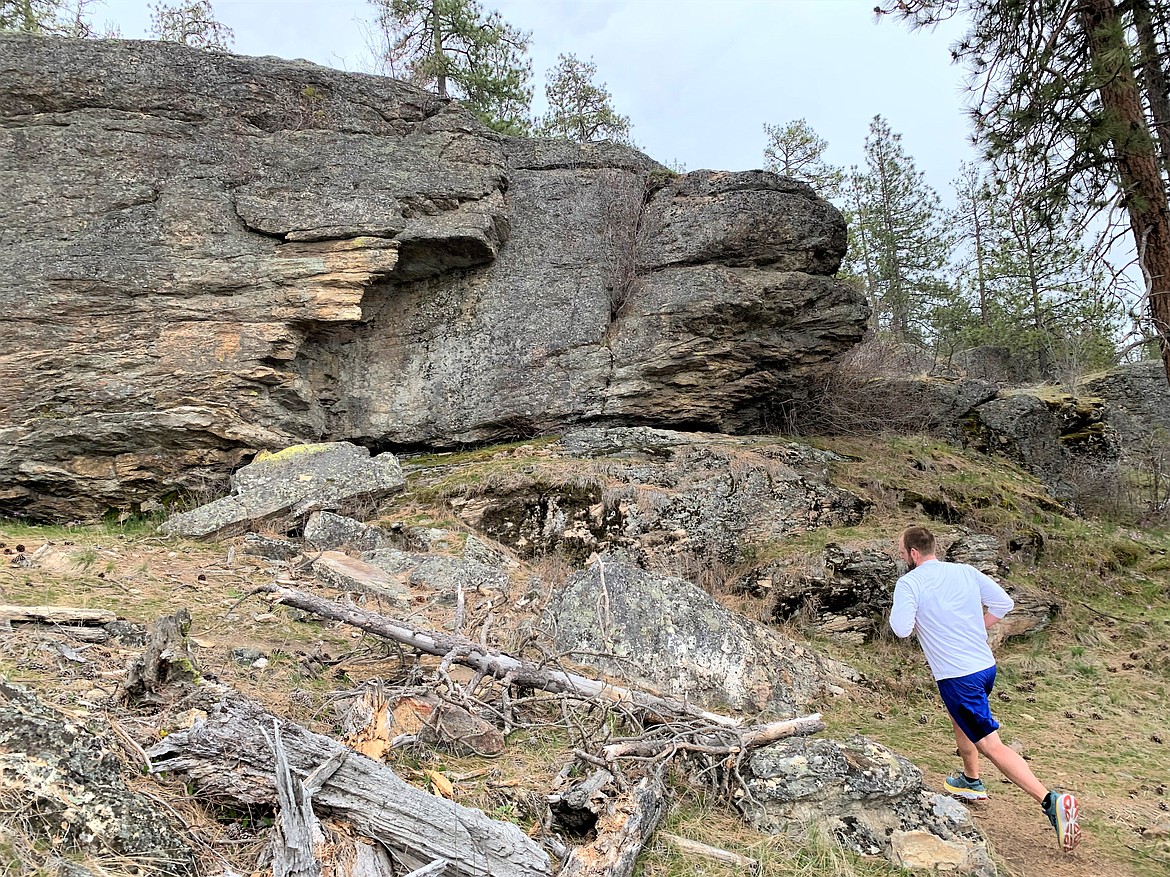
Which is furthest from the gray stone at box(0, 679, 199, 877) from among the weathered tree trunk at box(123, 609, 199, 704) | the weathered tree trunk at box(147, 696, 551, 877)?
the weathered tree trunk at box(123, 609, 199, 704)

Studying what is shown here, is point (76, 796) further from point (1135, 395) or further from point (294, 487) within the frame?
point (1135, 395)

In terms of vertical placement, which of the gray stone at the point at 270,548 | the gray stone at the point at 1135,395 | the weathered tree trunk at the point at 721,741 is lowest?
the weathered tree trunk at the point at 721,741

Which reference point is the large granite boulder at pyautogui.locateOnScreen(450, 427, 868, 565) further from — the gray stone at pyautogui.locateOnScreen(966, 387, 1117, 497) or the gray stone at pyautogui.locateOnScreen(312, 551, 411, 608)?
the gray stone at pyautogui.locateOnScreen(966, 387, 1117, 497)

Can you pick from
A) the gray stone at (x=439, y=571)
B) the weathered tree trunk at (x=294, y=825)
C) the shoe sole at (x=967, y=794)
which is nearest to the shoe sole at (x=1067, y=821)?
the shoe sole at (x=967, y=794)

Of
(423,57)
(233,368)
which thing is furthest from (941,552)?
(423,57)

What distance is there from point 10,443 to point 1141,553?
15.0 meters

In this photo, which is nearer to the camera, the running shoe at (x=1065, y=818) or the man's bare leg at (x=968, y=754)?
the running shoe at (x=1065, y=818)

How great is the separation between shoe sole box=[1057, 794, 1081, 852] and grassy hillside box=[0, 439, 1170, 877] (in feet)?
0.46

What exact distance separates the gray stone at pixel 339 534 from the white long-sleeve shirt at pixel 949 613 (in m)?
5.47

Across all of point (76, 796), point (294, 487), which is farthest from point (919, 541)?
point (294, 487)

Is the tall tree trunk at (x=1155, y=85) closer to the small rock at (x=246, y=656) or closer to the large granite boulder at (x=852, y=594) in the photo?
the large granite boulder at (x=852, y=594)

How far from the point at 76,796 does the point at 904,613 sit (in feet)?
14.1

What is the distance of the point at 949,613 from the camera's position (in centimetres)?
447

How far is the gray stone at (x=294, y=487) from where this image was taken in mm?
8266
